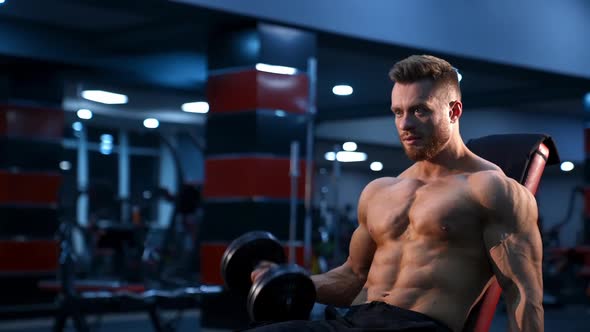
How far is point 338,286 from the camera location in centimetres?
221

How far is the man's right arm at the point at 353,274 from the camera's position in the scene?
2201 millimetres

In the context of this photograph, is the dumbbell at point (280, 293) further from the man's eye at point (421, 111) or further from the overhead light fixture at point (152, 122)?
the overhead light fixture at point (152, 122)

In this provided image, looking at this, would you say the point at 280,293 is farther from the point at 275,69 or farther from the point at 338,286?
the point at 275,69

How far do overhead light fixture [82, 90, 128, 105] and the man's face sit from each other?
27.0 feet

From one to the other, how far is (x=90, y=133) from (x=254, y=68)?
7391 mm

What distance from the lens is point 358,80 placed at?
910 cm

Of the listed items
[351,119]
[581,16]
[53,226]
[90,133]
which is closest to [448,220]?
[53,226]

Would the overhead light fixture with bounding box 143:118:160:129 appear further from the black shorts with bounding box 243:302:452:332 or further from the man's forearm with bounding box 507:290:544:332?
the man's forearm with bounding box 507:290:544:332

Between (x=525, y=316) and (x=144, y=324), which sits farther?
(x=144, y=324)

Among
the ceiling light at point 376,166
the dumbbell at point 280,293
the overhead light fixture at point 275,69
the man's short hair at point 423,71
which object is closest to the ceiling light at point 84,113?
the overhead light fixture at point 275,69

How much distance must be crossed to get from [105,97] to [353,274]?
8.42m

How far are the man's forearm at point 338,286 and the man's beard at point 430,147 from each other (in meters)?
0.39

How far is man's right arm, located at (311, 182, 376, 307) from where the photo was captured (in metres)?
2.20

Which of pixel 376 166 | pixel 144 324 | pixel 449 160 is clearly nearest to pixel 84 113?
pixel 144 324
